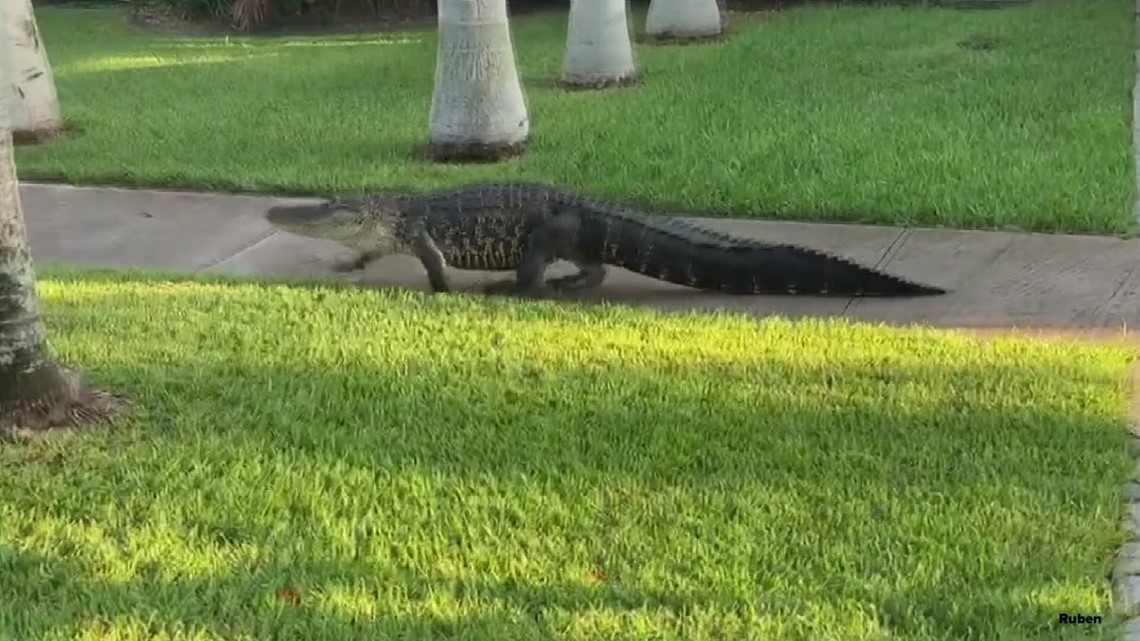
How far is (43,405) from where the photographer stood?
420cm

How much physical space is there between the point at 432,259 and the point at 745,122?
3.22 metres

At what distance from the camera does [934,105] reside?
28.8 ft

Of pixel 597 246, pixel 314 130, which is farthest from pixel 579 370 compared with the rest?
pixel 314 130

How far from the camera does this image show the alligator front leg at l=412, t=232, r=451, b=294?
19.4 feet

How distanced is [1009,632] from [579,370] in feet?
6.54

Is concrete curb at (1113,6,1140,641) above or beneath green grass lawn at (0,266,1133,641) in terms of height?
beneath

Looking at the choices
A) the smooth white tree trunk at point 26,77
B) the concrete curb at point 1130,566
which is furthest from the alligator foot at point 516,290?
the smooth white tree trunk at point 26,77

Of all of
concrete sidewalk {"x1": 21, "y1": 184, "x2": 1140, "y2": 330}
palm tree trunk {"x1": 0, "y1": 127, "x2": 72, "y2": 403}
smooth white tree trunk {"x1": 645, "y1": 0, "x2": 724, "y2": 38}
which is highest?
palm tree trunk {"x1": 0, "y1": 127, "x2": 72, "y2": 403}

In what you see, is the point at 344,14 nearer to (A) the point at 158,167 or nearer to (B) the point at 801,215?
(A) the point at 158,167

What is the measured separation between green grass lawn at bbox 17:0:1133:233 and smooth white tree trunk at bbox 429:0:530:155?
27 centimetres

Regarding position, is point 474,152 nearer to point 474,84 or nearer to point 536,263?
point 474,84

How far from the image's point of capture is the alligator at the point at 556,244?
559cm

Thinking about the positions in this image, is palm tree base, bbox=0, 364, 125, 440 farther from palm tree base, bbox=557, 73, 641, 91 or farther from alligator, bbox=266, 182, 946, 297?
palm tree base, bbox=557, 73, 641, 91

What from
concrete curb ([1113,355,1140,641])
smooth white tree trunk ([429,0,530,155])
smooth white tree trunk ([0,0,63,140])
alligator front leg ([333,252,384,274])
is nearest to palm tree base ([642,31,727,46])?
smooth white tree trunk ([429,0,530,155])
